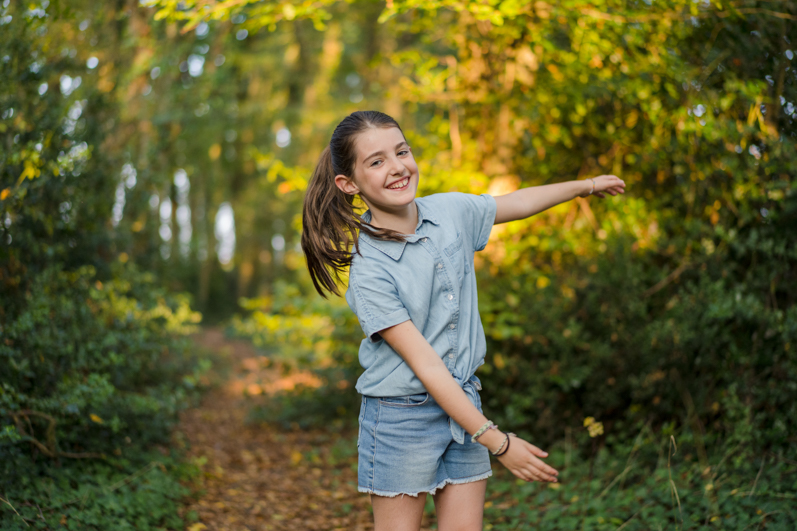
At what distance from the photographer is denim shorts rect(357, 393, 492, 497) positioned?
195 cm

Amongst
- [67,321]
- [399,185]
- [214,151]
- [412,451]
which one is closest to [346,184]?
[399,185]

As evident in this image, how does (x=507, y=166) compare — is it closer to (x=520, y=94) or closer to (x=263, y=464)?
(x=520, y=94)

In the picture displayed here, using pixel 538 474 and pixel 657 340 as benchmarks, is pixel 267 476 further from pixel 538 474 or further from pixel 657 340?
pixel 538 474

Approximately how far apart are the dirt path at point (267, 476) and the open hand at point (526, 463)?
103 inches

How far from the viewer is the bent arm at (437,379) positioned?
1.86 m

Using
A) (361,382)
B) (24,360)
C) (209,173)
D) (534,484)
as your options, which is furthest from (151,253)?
(209,173)

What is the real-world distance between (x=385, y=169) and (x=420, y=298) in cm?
44

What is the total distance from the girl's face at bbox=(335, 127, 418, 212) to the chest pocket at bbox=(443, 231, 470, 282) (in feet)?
0.71

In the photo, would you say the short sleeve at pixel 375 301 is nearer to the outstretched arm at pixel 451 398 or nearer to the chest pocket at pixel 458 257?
the outstretched arm at pixel 451 398

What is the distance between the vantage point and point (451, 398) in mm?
1856

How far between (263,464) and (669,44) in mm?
4983

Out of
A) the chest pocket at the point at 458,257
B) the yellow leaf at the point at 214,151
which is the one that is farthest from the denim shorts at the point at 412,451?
the yellow leaf at the point at 214,151

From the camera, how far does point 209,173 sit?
1953 centimetres

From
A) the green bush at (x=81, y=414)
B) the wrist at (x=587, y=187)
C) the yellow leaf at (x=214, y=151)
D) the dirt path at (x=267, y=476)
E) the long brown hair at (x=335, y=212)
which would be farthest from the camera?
the yellow leaf at (x=214, y=151)
